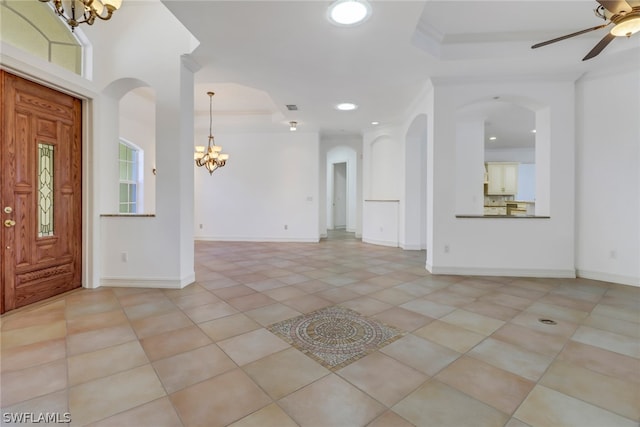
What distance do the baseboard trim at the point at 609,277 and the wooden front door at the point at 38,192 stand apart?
274 inches

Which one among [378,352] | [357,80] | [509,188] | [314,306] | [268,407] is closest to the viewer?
[268,407]

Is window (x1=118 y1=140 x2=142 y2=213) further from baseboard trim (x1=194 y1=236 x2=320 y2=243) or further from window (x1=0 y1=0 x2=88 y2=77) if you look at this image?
window (x1=0 y1=0 x2=88 y2=77)

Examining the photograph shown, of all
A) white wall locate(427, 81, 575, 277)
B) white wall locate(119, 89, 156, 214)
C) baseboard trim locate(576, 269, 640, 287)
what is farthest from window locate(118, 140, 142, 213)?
baseboard trim locate(576, 269, 640, 287)

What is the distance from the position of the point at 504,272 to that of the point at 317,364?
11.9 feet

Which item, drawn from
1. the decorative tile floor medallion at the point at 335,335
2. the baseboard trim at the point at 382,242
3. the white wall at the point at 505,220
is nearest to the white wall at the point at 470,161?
the baseboard trim at the point at 382,242

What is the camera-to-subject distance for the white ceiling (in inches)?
113

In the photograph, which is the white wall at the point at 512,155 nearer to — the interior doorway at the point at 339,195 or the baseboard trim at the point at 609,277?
the interior doorway at the point at 339,195

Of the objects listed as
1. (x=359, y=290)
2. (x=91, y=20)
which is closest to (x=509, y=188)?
(x=359, y=290)

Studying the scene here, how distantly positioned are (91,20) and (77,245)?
266 cm

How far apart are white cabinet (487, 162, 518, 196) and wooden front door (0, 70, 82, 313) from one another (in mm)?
10605

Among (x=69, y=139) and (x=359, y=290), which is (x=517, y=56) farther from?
(x=69, y=139)

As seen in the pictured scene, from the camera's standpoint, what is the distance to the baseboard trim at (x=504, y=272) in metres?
4.21

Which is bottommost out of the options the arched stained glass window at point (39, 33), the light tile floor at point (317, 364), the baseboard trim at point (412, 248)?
the light tile floor at point (317, 364)

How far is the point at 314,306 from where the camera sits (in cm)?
301
